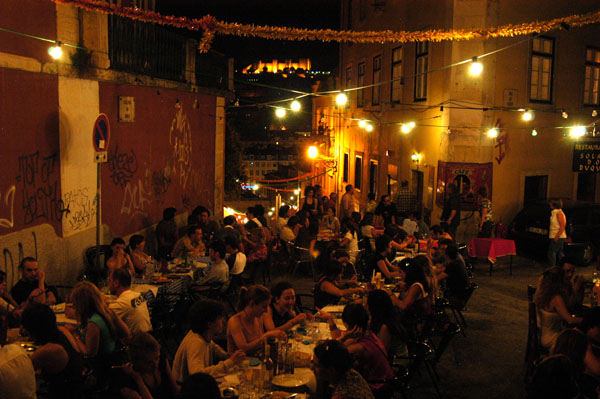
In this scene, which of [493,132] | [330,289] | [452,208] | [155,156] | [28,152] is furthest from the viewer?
[493,132]

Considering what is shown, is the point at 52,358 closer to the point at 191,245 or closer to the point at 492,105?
the point at 191,245

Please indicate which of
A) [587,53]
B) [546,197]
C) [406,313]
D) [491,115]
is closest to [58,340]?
[406,313]

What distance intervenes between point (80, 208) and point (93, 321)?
451cm

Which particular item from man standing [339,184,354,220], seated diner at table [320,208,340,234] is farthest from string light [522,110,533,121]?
seated diner at table [320,208,340,234]

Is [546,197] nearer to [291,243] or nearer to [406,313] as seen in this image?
[291,243]

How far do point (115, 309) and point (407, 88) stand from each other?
13.3 metres

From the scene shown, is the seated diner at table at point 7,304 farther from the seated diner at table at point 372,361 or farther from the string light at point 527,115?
the string light at point 527,115

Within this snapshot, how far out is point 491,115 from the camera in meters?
14.8

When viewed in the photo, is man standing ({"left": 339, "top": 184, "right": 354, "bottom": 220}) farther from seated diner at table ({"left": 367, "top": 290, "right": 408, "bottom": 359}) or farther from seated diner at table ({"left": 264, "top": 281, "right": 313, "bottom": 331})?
seated diner at table ({"left": 367, "top": 290, "right": 408, "bottom": 359})

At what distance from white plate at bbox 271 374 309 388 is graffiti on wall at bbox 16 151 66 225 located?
4.81 metres

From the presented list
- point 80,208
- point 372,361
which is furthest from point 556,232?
point 80,208

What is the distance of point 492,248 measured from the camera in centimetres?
1289

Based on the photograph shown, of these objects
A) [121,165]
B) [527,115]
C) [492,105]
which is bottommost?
[121,165]

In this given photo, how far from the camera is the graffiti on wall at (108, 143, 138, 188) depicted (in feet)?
36.1
